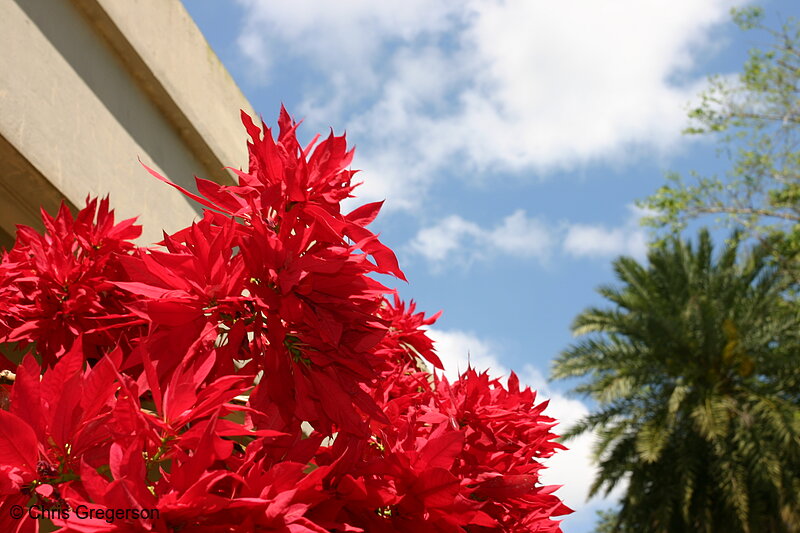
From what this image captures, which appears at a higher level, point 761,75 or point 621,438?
point 761,75

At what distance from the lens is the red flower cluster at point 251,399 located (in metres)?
1.08

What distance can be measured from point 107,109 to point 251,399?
7.46 ft

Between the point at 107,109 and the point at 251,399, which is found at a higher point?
the point at 107,109

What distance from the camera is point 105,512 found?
38.7 inches

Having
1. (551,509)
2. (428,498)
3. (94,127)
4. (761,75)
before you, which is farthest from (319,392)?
(761,75)

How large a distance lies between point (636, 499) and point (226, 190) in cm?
1453

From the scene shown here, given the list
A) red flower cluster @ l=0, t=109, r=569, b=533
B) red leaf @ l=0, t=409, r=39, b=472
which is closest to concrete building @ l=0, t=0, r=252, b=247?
red flower cluster @ l=0, t=109, r=569, b=533

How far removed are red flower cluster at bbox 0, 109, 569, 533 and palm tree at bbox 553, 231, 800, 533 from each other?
1295 centimetres

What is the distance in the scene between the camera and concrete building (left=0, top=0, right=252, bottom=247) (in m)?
2.57

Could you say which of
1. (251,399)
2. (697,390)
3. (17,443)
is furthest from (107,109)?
(697,390)

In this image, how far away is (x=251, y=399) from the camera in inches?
51.6

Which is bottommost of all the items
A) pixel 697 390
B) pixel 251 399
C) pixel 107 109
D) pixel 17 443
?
pixel 17 443

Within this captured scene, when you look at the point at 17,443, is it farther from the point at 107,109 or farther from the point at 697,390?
the point at 697,390

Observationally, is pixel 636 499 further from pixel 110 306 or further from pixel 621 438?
pixel 110 306
